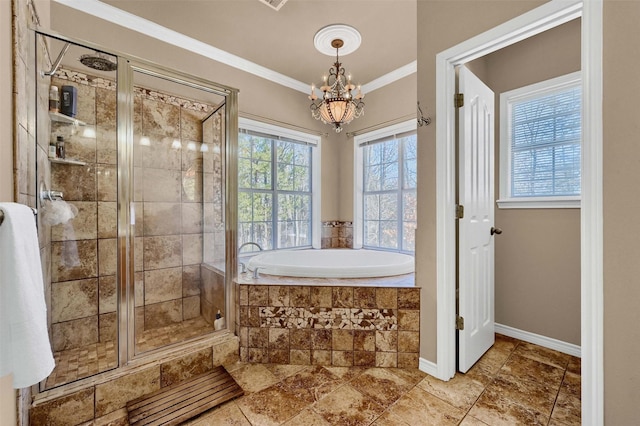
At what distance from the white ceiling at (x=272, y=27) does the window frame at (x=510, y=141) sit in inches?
40.9

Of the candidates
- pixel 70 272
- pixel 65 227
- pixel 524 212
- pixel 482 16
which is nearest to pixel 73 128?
pixel 65 227

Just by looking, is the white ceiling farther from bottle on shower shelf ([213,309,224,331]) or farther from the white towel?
bottle on shower shelf ([213,309,224,331])

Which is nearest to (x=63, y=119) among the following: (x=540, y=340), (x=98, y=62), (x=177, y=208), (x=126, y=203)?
(x=98, y=62)

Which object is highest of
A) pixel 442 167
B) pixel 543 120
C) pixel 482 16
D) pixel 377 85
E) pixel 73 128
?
pixel 377 85

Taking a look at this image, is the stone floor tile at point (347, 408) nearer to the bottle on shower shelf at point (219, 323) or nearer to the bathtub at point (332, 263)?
the bathtub at point (332, 263)

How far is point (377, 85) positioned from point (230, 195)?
2281mm

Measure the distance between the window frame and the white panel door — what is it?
0.34m

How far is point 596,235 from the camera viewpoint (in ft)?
3.99

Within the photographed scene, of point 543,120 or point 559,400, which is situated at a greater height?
point 543,120

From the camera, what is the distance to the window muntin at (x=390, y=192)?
3.31 meters

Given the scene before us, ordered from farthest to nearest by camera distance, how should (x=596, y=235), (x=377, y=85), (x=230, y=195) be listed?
1. (x=377, y=85)
2. (x=230, y=195)
3. (x=596, y=235)

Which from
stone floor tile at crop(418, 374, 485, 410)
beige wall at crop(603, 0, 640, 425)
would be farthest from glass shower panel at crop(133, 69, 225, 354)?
beige wall at crop(603, 0, 640, 425)

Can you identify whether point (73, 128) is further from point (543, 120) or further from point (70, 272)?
point (543, 120)

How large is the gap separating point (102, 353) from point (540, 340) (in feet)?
10.5
